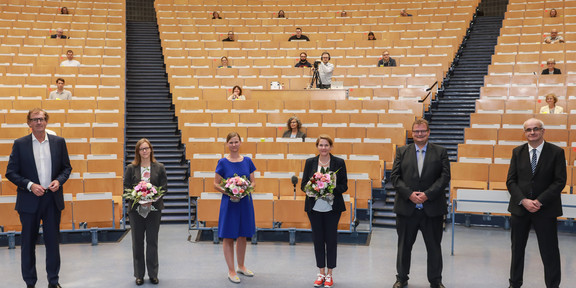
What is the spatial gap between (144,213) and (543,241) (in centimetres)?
292

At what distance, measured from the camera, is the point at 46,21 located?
13047 millimetres

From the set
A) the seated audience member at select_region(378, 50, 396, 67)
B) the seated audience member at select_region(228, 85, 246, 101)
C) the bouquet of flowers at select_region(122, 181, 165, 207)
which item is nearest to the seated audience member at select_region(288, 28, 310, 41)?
the seated audience member at select_region(378, 50, 396, 67)

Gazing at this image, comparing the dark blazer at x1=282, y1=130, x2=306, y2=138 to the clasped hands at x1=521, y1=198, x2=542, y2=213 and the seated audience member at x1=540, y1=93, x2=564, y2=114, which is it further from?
the clasped hands at x1=521, y1=198, x2=542, y2=213

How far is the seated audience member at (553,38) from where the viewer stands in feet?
35.9

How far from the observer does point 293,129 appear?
761 centimetres

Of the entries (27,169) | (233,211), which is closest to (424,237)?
(233,211)

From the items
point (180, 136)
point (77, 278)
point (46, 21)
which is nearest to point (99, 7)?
point (46, 21)

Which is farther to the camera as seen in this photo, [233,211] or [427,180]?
[233,211]

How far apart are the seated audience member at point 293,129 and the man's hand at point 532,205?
12.9 ft

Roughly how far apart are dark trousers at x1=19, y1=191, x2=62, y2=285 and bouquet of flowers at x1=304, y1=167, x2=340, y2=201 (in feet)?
6.16

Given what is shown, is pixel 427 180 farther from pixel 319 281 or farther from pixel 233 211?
pixel 233 211

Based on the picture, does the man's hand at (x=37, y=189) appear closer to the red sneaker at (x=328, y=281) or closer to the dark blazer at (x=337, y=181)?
the dark blazer at (x=337, y=181)

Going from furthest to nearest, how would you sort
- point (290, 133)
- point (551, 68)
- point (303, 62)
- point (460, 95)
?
1. point (303, 62)
2. point (460, 95)
3. point (551, 68)
4. point (290, 133)

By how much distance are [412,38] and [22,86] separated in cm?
748
